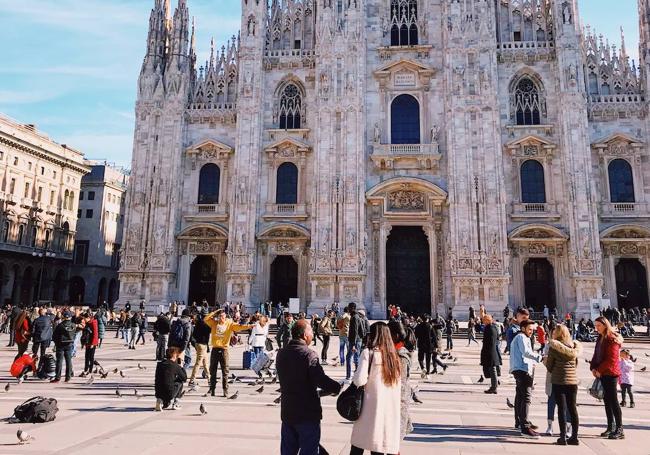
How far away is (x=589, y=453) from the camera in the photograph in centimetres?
640

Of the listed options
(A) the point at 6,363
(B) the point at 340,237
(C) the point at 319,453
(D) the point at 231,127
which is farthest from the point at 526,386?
(D) the point at 231,127

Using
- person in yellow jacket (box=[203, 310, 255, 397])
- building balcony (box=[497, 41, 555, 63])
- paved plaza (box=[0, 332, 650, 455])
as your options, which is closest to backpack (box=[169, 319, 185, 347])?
person in yellow jacket (box=[203, 310, 255, 397])

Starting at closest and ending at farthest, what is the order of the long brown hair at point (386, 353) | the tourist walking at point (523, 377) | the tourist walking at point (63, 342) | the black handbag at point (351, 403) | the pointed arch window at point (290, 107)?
the black handbag at point (351, 403) → the long brown hair at point (386, 353) → the tourist walking at point (523, 377) → the tourist walking at point (63, 342) → the pointed arch window at point (290, 107)

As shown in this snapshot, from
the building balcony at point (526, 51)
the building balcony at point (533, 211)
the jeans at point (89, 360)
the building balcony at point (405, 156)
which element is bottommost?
the jeans at point (89, 360)

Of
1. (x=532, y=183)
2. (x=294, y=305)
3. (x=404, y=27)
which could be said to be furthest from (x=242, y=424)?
(x=404, y=27)

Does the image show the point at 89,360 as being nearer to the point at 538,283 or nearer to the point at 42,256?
the point at 538,283

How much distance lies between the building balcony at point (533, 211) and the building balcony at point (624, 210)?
2.64 meters

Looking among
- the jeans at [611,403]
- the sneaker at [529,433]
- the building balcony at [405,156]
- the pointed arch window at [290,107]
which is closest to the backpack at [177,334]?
the sneaker at [529,433]

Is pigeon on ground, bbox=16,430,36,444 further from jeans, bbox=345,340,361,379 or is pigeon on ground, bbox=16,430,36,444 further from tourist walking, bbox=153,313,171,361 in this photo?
jeans, bbox=345,340,361,379

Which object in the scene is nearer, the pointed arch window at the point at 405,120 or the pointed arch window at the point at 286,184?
the pointed arch window at the point at 405,120

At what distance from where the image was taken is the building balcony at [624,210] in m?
28.6

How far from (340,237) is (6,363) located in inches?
715

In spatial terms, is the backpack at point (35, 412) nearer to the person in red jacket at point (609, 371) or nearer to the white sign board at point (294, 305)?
the person in red jacket at point (609, 371)

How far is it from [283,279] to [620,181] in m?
20.4
